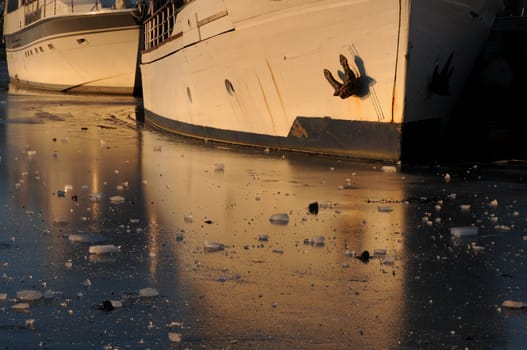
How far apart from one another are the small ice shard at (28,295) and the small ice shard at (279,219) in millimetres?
3056

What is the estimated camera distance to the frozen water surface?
5785 millimetres

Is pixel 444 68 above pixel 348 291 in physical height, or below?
above

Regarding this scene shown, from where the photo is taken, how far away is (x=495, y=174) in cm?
1288

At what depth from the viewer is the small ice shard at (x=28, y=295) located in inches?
251

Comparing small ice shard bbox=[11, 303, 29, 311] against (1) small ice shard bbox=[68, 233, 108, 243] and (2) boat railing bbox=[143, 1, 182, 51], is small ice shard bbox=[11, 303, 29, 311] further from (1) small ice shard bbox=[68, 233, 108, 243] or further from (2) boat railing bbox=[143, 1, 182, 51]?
(2) boat railing bbox=[143, 1, 182, 51]

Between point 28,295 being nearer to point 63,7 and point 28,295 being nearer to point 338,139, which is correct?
point 338,139

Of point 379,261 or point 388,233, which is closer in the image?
point 379,261

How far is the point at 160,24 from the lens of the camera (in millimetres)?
22422

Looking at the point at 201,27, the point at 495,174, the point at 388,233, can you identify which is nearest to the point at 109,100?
the point at 201,27

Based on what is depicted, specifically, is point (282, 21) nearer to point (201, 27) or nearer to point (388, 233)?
point (201, 27)

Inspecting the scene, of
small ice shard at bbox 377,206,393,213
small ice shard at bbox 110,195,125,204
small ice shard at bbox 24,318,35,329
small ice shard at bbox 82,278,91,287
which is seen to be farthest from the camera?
small ice shard at bbox 110,195,125,204

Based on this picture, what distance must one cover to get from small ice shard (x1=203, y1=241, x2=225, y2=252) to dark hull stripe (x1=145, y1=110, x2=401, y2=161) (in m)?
5.90

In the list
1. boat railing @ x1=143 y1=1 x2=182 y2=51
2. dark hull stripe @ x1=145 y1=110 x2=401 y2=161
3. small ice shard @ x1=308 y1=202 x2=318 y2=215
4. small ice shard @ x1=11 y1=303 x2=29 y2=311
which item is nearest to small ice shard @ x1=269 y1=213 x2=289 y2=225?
small ice shard @ x1=308 y1=202 x2=318 y2=215

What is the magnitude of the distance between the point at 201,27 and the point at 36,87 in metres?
27.2
